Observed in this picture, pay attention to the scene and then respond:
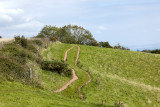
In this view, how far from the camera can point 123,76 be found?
4338cm

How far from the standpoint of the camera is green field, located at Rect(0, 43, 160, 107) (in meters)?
16.8

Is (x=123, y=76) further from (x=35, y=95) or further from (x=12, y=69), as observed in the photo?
(x=35, y=95)

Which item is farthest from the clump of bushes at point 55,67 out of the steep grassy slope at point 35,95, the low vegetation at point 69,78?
the steep grassy slope at point 35,95

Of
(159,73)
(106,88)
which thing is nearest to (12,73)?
(106,88)

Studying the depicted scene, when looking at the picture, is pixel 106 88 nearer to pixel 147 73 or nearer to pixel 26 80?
pixel 26 80

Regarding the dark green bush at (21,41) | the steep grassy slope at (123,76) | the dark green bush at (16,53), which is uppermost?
the dark green bush at (21,41)

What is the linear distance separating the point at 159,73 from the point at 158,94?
15.0m

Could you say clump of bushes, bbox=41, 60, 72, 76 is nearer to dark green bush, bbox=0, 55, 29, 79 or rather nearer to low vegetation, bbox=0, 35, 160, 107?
low vegetation, bbox=0, 35, 160, 107

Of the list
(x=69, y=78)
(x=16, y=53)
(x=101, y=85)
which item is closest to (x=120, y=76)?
(x=101, y=85)

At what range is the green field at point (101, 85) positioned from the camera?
1684 cm

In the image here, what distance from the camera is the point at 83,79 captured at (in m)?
32.7

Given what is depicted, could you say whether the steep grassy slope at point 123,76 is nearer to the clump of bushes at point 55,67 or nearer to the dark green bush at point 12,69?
A: the clump of bushes at point 55,67

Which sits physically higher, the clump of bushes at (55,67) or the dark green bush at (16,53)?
the dark green bush at (16,53)

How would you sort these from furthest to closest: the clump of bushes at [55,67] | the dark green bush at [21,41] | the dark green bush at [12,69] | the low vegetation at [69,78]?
1. the dark green bush at [21,41]
2. the clump of bushes at [55,67]
3. the dark green bush at [12,69]
4. the low vegetation at [69,78]
